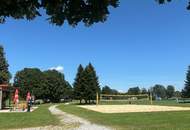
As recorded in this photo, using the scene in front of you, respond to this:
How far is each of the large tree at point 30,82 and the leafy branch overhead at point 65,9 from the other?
107542mm

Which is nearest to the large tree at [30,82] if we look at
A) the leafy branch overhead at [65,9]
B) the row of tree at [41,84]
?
the row of tree at [41,84]

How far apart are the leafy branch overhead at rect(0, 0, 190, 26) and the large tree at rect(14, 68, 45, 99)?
108 m

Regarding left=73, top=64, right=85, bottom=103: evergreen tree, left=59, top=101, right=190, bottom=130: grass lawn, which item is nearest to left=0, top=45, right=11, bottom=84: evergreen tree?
left=73, top=64, right=85, bottom=103: evergreen tree

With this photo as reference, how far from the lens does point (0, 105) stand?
145 ft

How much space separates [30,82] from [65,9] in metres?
118

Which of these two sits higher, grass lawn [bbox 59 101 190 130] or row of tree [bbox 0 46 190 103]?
row of tree [bbox 0 46 190 103]

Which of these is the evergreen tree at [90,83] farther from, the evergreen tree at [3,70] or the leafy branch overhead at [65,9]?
the leafy branch overhead at [65,9]

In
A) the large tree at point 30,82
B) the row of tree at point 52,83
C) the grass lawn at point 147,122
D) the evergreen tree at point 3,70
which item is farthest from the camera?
the large tree at point 30,82

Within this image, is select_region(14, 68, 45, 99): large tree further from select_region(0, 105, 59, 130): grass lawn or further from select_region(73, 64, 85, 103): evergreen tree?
select_region(0, 105, 59, 130): grass lawn

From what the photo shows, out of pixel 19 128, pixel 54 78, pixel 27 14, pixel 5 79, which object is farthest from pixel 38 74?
pixel 27 14

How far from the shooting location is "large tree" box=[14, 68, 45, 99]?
11394 cm

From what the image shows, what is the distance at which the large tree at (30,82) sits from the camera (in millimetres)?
113944

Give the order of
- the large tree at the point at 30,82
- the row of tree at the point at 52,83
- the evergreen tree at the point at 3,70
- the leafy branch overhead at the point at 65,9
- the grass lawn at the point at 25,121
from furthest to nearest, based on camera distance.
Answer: the large tree at the point at 30,82
the row of tree at the point at 52,83
the evergreen tree at the point at 3,70
the grass lawn at the point at 25,121
the leafy branch overhead at the point at 65,9

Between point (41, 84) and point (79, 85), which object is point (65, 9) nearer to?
point (79, 85)
